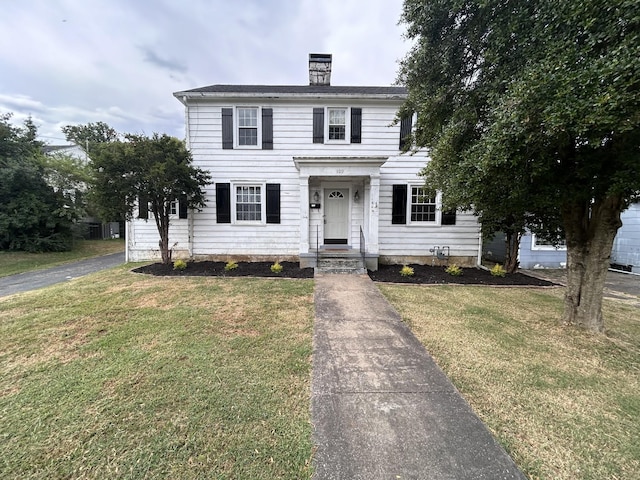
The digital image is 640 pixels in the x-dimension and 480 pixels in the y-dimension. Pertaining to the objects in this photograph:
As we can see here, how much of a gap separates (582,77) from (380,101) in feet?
22.0

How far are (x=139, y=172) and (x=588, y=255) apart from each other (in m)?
9.68

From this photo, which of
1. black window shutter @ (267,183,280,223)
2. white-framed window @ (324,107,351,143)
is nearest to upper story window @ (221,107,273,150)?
black window shutter @ (267,183,280,223)

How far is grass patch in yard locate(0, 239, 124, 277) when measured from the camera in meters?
9.54

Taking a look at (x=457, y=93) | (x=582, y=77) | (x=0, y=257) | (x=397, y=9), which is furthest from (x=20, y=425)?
(x=0, y=257)

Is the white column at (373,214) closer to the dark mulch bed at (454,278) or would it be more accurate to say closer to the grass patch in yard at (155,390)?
the dark mulch bed at (454,278)

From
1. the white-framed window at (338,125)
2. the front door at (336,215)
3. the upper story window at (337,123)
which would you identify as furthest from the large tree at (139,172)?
the upper story window at (337,123)

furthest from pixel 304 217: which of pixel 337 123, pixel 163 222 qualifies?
pixel 163 222

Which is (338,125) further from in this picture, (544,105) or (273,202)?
(544,105)

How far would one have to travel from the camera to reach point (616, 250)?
9094 millimetres

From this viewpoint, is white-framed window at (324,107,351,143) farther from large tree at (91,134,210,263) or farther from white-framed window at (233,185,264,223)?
large tree at (91,134,210,263)

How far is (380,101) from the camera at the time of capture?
8484mm

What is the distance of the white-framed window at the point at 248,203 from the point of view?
29.3ft

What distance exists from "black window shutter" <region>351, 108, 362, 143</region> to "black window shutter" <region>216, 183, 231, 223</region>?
A: 4.50 m

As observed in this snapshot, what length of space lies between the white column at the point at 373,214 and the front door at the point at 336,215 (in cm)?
124
